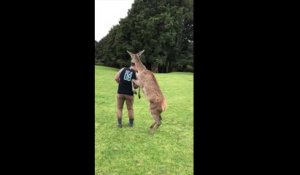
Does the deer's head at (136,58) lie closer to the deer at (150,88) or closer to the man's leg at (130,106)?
the deer at (150,88)

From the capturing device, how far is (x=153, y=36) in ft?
14.9

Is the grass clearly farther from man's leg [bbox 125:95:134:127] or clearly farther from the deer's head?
the deer's head

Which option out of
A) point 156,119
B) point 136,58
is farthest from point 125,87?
point 156,119

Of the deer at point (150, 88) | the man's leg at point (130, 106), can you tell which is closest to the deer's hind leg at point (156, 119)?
the deer at point (150, 88)

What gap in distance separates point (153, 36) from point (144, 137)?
A: 1311 mm

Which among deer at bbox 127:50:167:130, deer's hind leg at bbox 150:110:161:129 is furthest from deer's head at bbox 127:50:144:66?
deer's hind leg at bbox 150:110:161:129

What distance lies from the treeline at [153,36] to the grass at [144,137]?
20cm

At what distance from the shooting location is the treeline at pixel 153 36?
4395mm
